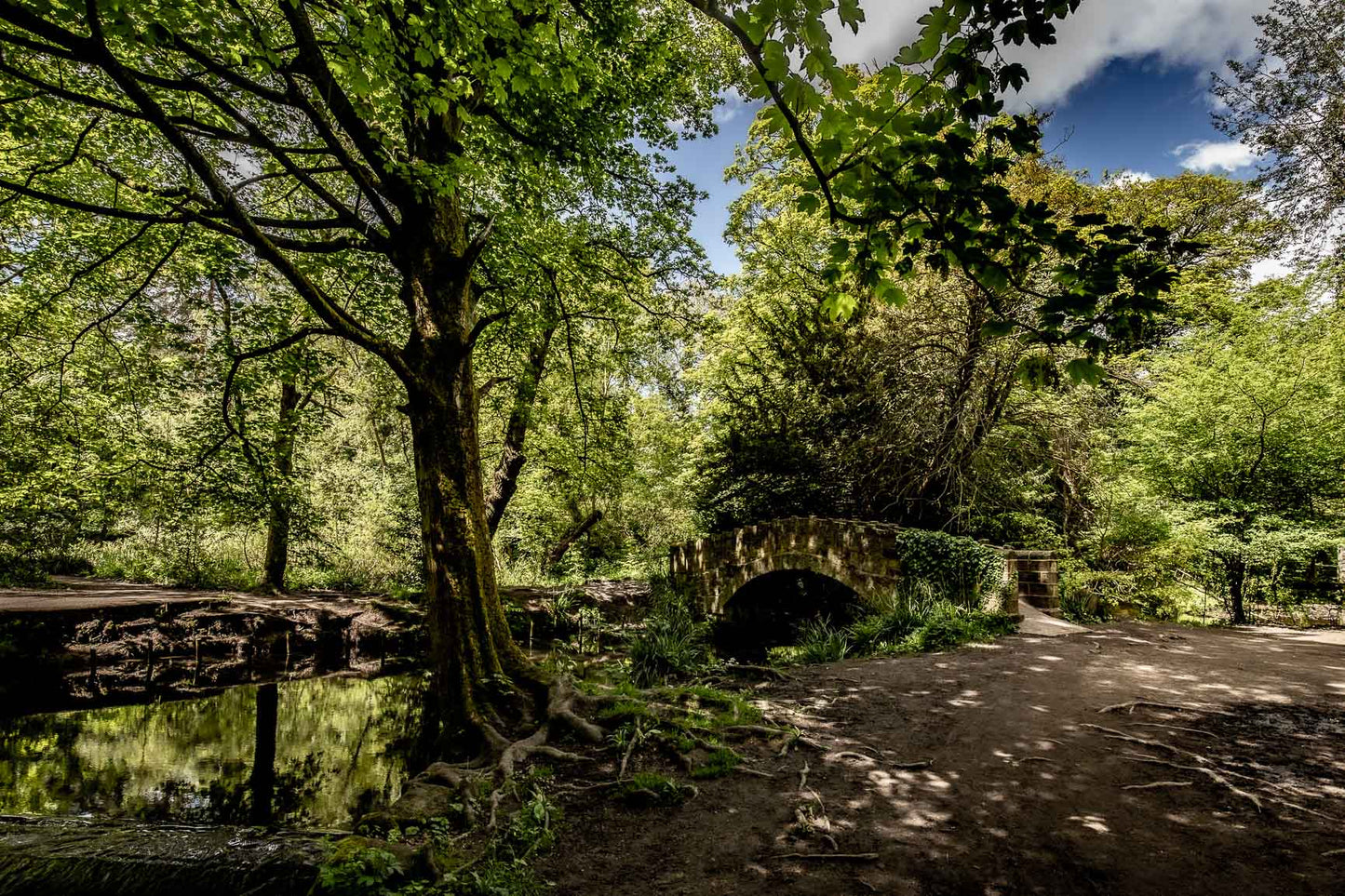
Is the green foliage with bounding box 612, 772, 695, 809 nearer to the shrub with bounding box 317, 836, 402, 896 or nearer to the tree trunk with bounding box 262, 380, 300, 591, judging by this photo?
the shrub with bounding box 317, 836, 402, 896

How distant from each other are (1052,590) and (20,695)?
1628 cm

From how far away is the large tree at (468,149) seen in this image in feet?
7.43

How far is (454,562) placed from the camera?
5008mm

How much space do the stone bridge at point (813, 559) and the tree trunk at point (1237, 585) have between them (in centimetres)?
353

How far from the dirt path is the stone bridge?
3717mm

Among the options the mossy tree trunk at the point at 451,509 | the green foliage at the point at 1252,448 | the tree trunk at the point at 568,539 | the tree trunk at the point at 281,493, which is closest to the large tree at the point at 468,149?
the mossy tree trunk at the point at 451,509

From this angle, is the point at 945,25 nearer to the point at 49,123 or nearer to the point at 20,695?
the point at 49,123

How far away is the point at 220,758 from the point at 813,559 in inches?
366

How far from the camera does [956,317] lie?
433 inches

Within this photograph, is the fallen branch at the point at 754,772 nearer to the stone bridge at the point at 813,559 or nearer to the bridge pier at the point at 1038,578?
the stone bridge at the point at 813,559

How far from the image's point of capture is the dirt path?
2680 millimetres

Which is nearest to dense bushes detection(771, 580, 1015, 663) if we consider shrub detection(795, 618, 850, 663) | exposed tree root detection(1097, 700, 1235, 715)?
shrub detection(795, 618, 850, 663)

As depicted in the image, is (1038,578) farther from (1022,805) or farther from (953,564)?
(1022,805)

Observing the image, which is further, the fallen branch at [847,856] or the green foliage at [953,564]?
the green foliage at [953,564]
